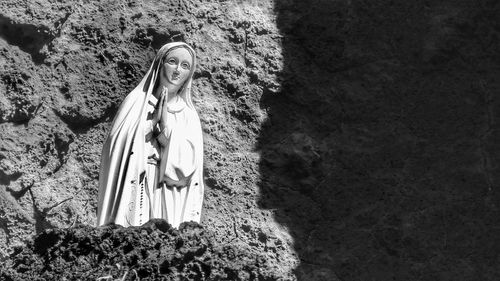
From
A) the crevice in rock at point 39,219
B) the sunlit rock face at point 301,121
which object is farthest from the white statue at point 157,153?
the crevice in rock at point 39,219

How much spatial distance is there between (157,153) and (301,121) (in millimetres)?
1609

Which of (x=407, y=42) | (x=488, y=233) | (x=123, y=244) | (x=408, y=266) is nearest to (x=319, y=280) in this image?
(x=408, y=266)

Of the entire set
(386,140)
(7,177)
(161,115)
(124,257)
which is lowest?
(7,177)

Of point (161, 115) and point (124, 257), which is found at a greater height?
point (124, 257)

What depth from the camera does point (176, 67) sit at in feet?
24.0

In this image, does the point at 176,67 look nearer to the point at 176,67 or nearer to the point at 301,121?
the point at 176,67

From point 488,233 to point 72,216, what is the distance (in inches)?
102

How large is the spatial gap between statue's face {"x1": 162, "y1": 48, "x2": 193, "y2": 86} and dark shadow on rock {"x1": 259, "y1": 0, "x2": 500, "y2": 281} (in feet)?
3.94

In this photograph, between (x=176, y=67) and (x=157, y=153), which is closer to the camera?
(x=157, y=153)

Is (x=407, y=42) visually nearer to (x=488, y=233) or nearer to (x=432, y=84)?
(x=432, y=84)

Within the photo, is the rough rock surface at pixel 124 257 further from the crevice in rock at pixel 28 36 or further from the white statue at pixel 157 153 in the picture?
the crevice in rock at pixel 28 36

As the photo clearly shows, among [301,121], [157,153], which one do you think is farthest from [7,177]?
[301,121]

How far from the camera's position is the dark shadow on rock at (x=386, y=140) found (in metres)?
8.29

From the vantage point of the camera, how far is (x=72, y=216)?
779 cm
